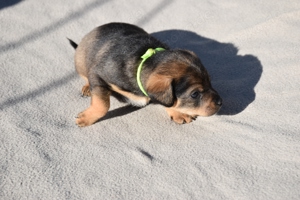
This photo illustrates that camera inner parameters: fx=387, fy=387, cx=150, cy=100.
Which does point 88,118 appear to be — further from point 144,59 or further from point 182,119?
point 182,119

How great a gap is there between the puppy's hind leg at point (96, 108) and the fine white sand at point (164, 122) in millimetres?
82

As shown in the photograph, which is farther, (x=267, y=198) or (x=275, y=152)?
(x=275, y=152)

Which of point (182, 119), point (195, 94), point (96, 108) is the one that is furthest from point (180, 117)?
point (96, 108)

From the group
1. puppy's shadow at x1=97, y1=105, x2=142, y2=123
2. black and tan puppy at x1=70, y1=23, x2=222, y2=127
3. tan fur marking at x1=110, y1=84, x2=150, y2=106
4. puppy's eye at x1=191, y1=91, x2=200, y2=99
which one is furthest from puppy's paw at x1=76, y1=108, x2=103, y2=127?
puppy's eye at x1=191, y1=91, x2=200, y2=99

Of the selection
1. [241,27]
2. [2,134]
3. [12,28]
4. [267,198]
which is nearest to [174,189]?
[267,198]

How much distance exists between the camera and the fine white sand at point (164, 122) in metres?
3.13

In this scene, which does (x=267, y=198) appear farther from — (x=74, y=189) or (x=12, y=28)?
(x=12, y=28)

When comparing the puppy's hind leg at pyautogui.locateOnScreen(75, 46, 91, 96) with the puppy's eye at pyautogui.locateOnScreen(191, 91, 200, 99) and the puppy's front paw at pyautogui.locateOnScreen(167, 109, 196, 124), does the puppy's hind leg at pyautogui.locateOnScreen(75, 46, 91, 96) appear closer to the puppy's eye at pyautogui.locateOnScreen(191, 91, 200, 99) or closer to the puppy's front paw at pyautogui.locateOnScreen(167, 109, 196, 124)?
the puppy's front paw at pyautogui.locateOnScreen(167, 109, 196, 124)

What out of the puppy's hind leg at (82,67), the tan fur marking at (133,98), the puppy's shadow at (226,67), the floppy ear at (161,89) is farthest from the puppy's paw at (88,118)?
the puppy's shadow at (226,67)

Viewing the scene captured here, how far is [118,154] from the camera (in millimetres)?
3459

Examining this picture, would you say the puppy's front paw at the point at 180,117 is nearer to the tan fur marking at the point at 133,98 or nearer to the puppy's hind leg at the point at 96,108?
the tan fur marking at the point at 133,98

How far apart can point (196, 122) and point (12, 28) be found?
3.06 m

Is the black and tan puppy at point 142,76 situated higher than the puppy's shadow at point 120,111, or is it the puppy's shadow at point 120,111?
the black and tan puppy at point 142,76

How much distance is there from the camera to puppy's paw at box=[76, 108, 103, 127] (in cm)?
376
